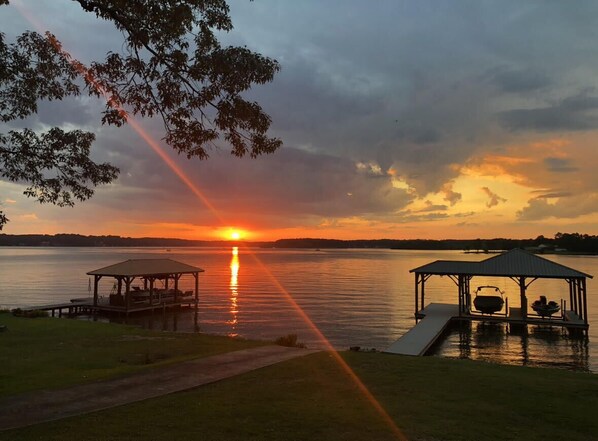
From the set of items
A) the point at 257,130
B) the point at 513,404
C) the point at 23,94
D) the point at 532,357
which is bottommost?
the point at 532,357

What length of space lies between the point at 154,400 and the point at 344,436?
3.63 meters

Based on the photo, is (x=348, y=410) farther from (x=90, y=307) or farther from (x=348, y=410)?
(x=90, y=307)

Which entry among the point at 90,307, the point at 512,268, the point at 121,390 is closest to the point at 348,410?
the point at 121,390

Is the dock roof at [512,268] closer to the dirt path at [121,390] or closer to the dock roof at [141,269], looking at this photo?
the dock roof at [141,269]

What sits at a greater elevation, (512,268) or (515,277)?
(512,268)

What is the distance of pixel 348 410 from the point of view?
7.76 meters

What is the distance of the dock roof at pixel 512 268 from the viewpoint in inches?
1190

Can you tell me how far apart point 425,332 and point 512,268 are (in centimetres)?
1046

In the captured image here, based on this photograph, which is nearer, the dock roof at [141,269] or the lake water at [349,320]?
the lake water at [349,320]

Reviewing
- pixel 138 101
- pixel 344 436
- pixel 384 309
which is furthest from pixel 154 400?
pixel 384 309

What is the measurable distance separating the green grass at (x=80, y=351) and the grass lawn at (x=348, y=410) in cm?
326

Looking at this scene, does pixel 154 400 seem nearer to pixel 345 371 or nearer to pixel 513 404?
pixel 345 371

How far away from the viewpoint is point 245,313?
3962cm

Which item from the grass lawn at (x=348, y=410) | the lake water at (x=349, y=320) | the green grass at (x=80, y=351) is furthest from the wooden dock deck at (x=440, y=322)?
the grass lawn at (x=348, y=410)
